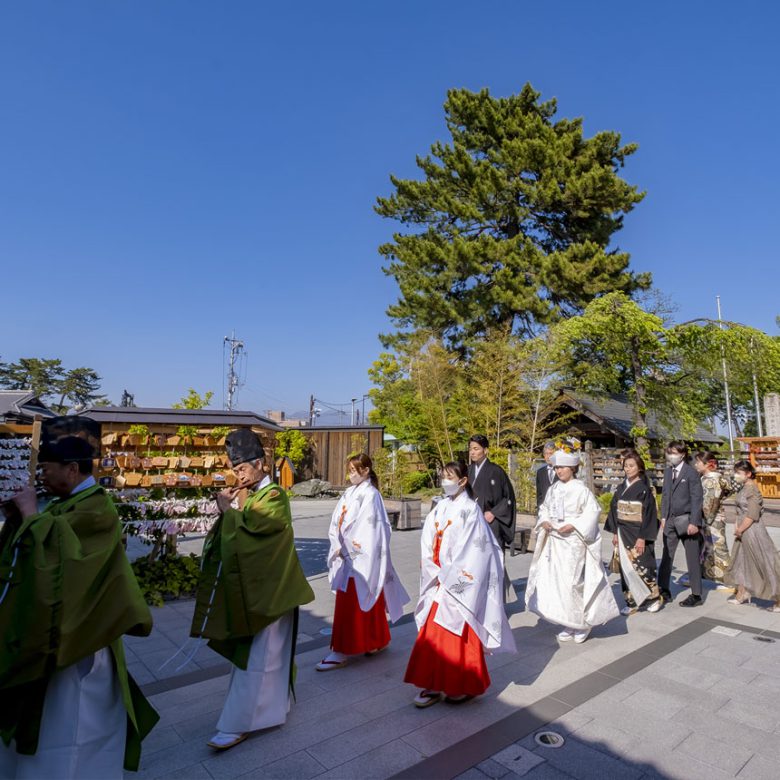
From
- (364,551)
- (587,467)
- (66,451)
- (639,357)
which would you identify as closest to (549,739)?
(364,551)

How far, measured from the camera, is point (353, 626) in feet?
14.1

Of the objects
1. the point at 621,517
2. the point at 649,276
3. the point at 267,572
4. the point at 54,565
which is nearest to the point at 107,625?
the point at 54,565

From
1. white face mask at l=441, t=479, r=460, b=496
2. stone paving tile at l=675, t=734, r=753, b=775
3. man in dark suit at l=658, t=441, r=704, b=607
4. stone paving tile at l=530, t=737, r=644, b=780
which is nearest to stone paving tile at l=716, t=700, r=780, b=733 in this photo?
stone paving tile at l=675, t=734, r=753, b=775

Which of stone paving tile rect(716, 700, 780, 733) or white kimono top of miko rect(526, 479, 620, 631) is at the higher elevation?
white kimono top of miko rect(526, 479, 620, 631)

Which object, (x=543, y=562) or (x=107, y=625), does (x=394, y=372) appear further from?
(x=107, y=625)

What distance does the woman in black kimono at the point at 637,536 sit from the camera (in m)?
5.77

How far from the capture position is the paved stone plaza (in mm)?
2889

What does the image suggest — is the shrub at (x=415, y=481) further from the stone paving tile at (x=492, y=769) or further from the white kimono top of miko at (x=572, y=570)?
the stone paving tile at (x=492, y=769)

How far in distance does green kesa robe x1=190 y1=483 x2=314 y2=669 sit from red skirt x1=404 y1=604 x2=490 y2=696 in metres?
1.00

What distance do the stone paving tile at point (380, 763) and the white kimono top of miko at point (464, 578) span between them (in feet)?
2.56

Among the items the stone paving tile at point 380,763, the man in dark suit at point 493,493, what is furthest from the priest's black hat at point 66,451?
the man in dark suit at point 493,493

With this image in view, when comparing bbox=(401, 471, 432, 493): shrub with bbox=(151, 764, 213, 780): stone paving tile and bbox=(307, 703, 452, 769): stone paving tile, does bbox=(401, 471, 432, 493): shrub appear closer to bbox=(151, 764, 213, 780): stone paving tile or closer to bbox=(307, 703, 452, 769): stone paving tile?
bbox=(307, 703, 452, 769): stone paving tile

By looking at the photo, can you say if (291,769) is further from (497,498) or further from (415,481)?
(415,481)

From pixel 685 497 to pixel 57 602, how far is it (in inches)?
246
